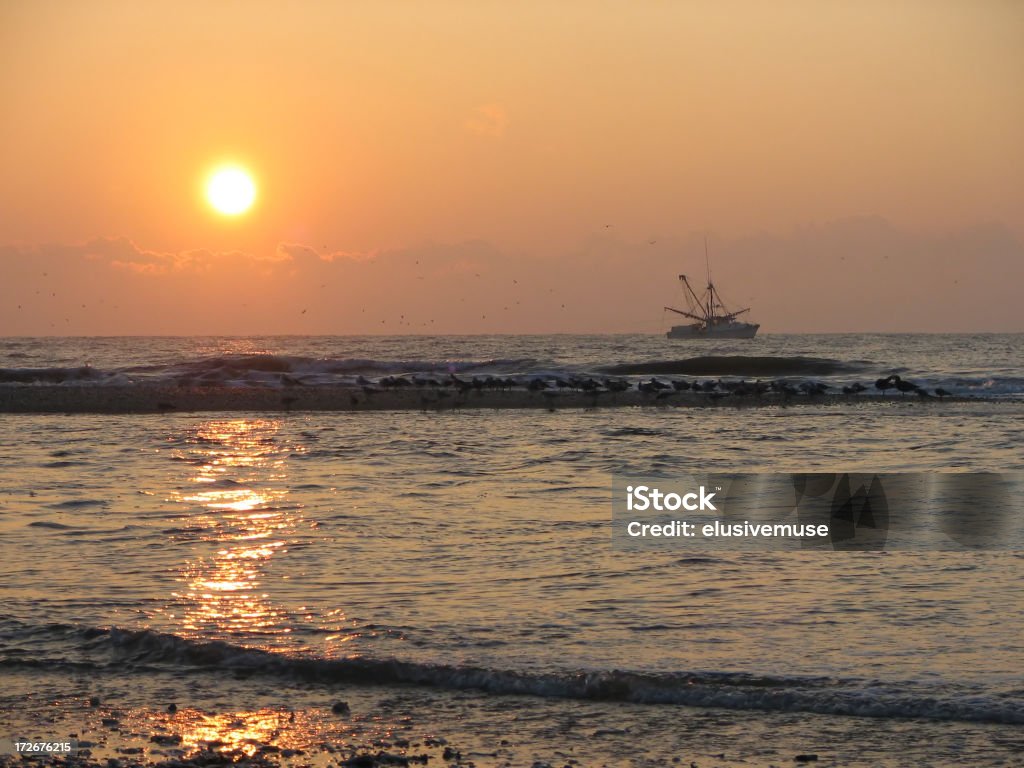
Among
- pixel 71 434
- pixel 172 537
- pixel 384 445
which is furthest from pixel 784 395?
pixel 172 537

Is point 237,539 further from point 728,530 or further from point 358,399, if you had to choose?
point 358,399

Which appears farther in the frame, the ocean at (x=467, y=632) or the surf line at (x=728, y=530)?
the surf line at (x=728, y=530)

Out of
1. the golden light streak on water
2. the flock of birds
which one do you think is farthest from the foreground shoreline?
the golden light streak on water

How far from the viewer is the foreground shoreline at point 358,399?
43.6 m

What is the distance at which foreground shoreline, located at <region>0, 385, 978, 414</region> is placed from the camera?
43.6 m

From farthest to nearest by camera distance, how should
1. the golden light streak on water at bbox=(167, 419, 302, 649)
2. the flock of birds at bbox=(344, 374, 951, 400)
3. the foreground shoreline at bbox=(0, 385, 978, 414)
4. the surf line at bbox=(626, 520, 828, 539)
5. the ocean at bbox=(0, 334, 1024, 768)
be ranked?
the flock of birds at bbox=(344, 374, 951, 400) → the foreground shoreline at bbox=(0, 385, 978, 414) → the surf line at bbox=(626, 520, 828, 539) → the golden light streak on water at bbox=(167, 419, 302, 649) → the ocean at bbox=(0, 334, 1024, 768)

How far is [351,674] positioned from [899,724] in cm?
389

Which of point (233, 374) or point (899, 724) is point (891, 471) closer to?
point (899, 724)

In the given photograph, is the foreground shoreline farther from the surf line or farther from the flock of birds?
the surf line

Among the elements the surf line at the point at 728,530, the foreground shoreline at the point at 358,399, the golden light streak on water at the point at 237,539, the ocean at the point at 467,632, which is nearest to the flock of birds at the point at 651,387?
the foreground shoreline at the point at 358,399

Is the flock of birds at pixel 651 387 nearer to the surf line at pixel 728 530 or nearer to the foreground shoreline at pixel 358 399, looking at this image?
the foreground shoreline at pixel 358 399

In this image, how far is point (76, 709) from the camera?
27.5 ft

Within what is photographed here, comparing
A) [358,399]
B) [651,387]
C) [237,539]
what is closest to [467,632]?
[237,539]

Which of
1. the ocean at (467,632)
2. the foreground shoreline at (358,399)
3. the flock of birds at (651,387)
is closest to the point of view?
the ocean at (467,632)
